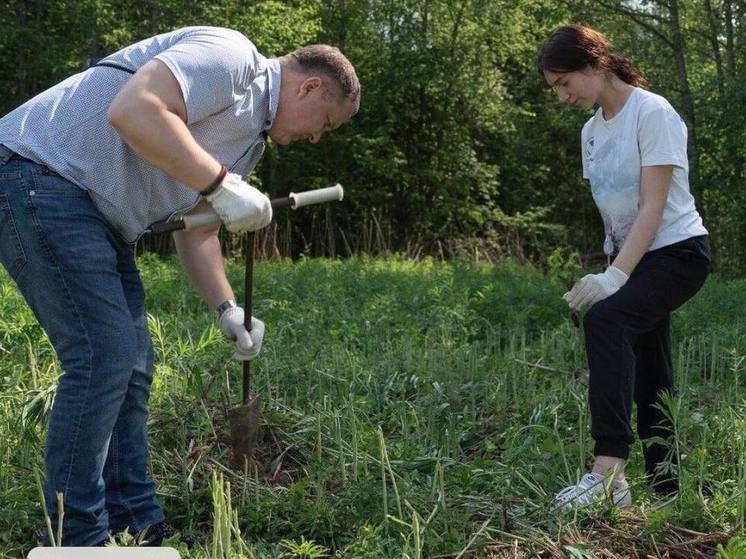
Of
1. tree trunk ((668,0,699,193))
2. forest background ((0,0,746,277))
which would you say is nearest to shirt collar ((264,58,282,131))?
tree trunk ((668,0,699,193))

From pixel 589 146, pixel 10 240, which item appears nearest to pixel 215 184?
pixel 10 240

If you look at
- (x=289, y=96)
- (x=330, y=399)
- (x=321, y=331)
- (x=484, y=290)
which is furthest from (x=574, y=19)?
(x=289, y=96)

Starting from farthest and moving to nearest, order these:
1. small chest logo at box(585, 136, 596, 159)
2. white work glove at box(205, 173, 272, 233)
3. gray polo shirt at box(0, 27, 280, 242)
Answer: small chest logo at box(585, 136, 596, 159) → white work glove at box(205, 173, 272, 233) → gray polo shirt at box(0, 27, 280, 242)

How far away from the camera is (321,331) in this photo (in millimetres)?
6184

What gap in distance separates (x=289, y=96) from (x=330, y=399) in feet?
5.68

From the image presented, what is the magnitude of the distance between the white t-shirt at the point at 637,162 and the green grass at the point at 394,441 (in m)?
0.59

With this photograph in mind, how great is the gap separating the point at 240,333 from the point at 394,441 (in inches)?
36.0

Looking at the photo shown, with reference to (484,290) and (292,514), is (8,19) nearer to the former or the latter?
(484,290)

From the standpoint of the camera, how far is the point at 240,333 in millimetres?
3193

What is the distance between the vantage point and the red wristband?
2.61 m

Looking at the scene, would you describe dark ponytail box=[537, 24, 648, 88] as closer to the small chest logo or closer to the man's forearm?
the small chest logo

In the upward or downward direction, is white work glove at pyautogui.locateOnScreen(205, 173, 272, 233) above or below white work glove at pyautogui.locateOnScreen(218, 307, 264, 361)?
above

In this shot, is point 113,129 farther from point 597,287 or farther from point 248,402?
point 597,287

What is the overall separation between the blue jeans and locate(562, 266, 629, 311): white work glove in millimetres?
1410
